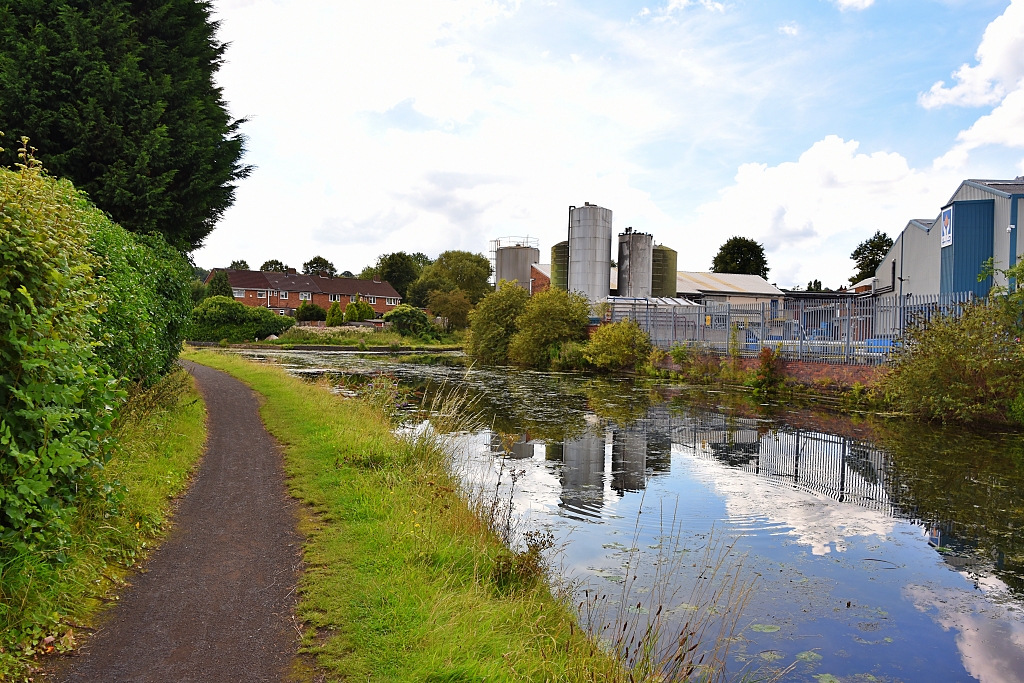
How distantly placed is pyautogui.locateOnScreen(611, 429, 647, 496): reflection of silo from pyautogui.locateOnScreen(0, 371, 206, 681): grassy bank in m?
5.71

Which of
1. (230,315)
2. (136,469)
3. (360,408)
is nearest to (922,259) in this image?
(360,408)

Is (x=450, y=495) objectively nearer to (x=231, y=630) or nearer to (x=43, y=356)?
(x=231, y=630)

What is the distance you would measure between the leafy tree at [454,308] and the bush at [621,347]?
34321mm

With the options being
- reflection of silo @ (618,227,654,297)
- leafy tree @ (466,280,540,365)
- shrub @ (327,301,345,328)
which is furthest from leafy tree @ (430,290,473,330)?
leafy tree @ (466,280,540,365)

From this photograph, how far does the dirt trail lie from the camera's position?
3879 millimetres

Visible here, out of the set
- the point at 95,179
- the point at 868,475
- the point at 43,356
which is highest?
the point at 95,179

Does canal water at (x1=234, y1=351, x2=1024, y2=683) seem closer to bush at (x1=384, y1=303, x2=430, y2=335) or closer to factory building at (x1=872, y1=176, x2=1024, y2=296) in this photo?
factory building at (x1=872, y1=176, x2=1024, y2=296)

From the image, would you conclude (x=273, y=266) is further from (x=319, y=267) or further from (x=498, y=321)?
(x=498, y=321)

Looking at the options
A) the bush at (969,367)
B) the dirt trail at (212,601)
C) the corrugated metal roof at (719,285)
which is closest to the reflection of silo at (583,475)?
the dirt trail at (212,601)

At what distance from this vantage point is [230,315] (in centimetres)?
5194

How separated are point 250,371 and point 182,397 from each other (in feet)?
35.5

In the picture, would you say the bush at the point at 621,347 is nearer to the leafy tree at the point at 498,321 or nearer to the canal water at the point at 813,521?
the leafy tree at the point at 498,321

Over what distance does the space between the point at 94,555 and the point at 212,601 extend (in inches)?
42.0

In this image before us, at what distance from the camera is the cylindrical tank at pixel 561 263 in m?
46.4
